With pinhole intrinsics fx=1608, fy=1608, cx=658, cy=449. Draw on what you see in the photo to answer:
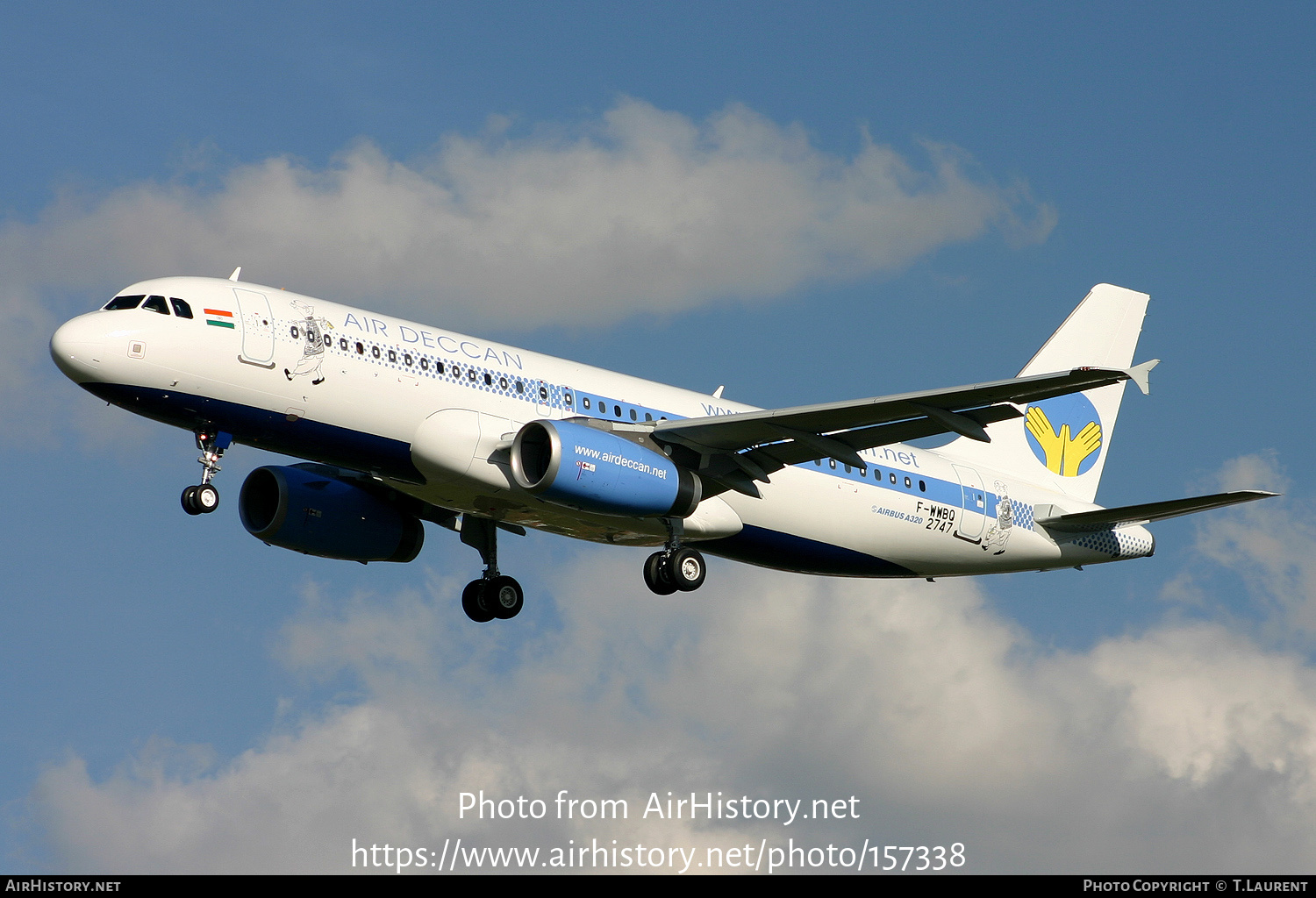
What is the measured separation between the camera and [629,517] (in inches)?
1361

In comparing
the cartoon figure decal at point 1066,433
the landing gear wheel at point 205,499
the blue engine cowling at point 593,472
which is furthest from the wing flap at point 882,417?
the cartoon figure decal at point 1066,433

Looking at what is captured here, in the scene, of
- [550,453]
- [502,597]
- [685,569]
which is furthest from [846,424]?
[502,597]

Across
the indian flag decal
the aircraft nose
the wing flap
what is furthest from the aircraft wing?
the aircraft nose

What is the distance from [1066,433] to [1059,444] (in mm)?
724

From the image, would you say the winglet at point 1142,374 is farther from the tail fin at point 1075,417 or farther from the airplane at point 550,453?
the tail fin at point 1075,417

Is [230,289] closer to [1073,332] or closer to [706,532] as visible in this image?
[706,532]

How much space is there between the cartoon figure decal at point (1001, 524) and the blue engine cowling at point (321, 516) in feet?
48.3

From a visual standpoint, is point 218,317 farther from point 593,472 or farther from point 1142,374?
point 1142,374

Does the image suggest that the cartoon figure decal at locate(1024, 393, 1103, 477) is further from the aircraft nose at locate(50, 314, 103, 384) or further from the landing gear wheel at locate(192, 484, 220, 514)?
the aircraft nose at locate(50, 314, 103, 384)

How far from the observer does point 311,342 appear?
31.9 metres

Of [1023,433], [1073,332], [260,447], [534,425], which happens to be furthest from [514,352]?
[1073,332]

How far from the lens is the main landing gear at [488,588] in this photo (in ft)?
133

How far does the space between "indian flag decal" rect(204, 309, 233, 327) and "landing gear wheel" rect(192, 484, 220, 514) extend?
3.23 m
